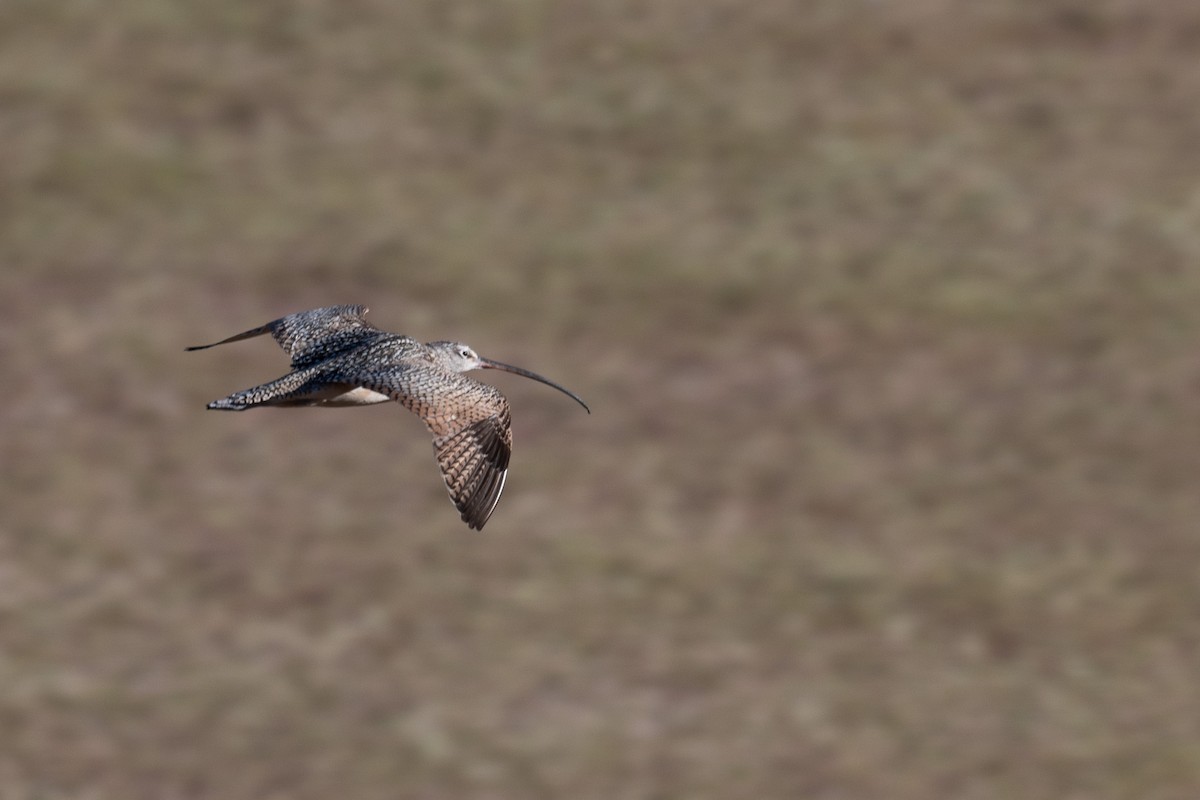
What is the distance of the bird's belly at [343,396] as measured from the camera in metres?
8.34

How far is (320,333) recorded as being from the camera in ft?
32.2

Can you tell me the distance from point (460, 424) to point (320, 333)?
5.67ft

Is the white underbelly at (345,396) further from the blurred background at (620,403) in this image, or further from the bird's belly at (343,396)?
the blurred background at (620,403)

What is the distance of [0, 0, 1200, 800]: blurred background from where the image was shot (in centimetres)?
1678

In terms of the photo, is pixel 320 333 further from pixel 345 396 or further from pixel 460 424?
pixel 460 424

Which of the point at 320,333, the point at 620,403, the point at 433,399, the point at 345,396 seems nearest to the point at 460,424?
the point at 433,399

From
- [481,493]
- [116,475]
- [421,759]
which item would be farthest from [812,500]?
[481,493]

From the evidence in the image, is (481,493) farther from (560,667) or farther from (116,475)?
(116,475)

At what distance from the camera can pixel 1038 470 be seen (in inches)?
774

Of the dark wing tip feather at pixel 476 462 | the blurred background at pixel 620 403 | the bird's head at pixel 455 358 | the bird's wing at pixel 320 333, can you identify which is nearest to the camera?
the dark wing tip feather at pixel 476 462

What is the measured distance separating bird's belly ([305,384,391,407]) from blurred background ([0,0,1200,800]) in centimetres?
777

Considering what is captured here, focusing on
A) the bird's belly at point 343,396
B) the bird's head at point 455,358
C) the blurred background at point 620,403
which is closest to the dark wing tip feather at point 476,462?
the bird's belly at point 343,396

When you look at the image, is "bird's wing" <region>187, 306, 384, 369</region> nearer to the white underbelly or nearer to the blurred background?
the white underbelly

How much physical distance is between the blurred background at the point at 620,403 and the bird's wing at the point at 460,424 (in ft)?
26.1
